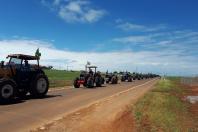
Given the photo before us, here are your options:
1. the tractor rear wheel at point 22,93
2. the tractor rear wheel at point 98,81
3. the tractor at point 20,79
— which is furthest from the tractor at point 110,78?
the tractor rear wheel at point 22,93

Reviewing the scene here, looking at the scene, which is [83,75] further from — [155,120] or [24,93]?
[155,120]

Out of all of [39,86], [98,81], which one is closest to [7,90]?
[39,86]

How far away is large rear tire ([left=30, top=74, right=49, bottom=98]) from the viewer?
20756mm

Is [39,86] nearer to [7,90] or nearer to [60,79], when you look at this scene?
[7,90]

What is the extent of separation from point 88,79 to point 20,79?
15117 millimetres

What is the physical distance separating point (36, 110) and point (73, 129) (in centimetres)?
445

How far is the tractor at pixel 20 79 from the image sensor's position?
17.9m

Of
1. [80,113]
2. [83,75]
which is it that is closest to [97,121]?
[80,113]

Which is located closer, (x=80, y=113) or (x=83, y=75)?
(x=80, y=113)

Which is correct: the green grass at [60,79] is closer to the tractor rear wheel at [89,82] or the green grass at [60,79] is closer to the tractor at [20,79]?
the tractor rear wheel at [89,82]

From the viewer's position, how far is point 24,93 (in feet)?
67.9

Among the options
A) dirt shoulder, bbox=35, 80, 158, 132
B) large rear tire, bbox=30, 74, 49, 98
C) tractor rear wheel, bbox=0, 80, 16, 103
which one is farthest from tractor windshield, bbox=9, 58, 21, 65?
dirt shoulder, bbox=35, 80, 158, 132

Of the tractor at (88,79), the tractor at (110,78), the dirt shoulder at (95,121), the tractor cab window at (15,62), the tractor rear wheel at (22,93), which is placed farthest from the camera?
the tractor at (110,78)

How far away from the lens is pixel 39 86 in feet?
69.9
